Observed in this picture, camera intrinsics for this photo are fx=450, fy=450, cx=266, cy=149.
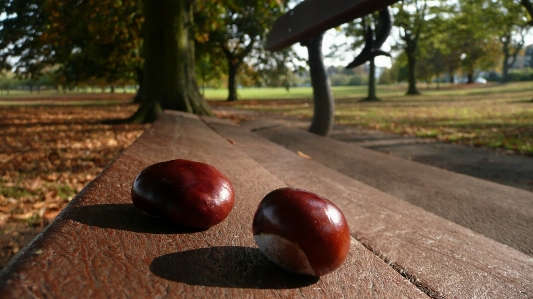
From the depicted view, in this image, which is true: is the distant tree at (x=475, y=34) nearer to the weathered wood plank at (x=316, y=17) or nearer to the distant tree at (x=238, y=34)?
the distant tree at (x=238, y=34)

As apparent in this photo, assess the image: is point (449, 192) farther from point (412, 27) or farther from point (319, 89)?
point (412, 27)

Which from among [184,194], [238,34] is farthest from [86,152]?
[238,34]

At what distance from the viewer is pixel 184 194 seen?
1.17 metres

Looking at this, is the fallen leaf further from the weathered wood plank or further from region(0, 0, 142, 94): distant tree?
region(0, 0, 142, 94): distant tree

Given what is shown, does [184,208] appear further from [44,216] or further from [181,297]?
[44,216]

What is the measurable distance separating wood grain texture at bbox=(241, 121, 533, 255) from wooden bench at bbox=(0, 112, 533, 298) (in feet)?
2.11

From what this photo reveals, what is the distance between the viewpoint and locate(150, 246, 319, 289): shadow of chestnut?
892 mm

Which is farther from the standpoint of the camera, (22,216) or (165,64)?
(165,64)

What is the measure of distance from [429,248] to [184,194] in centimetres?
81

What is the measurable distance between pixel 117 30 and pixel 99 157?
7488 millimetres

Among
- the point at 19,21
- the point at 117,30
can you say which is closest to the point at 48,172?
the point at 117,30

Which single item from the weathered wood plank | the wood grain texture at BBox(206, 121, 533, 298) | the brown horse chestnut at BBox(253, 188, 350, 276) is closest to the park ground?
the wood grain texture at BBox(206, 121, 533, 298)

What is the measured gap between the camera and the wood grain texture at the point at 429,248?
1.13 metres

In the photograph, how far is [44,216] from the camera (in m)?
3.46
